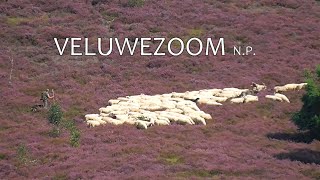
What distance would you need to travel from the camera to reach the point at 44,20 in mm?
53562

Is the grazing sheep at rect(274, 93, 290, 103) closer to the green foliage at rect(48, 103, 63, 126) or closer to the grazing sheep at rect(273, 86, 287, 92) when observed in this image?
the grazing sheep at rect(273, 86, 287, 92)

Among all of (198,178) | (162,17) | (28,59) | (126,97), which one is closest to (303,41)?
(162,17)

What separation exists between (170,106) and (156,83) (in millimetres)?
6932

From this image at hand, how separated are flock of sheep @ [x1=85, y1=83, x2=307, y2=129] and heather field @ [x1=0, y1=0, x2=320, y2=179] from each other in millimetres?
796

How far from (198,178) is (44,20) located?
32.1 m

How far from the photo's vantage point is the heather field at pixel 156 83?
27.4 metres

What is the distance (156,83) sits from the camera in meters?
43.8

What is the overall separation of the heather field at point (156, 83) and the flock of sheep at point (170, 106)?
0.80 metres

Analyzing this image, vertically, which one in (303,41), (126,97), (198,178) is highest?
(303,41)

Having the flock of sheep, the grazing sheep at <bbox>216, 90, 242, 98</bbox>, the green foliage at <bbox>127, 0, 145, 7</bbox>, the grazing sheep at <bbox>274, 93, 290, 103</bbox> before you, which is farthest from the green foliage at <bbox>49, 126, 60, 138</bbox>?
the green foliage at <bbox>127, 0, 145, 7</bbox>

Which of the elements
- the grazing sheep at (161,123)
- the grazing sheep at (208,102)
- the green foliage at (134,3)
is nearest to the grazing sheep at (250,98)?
the grazing sheep at (208,102)

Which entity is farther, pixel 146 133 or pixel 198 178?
pixel 146 133

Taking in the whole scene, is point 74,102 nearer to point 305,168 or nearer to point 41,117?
point 41,117

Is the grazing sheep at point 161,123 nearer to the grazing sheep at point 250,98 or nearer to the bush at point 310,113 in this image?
the bush at point 310,113
